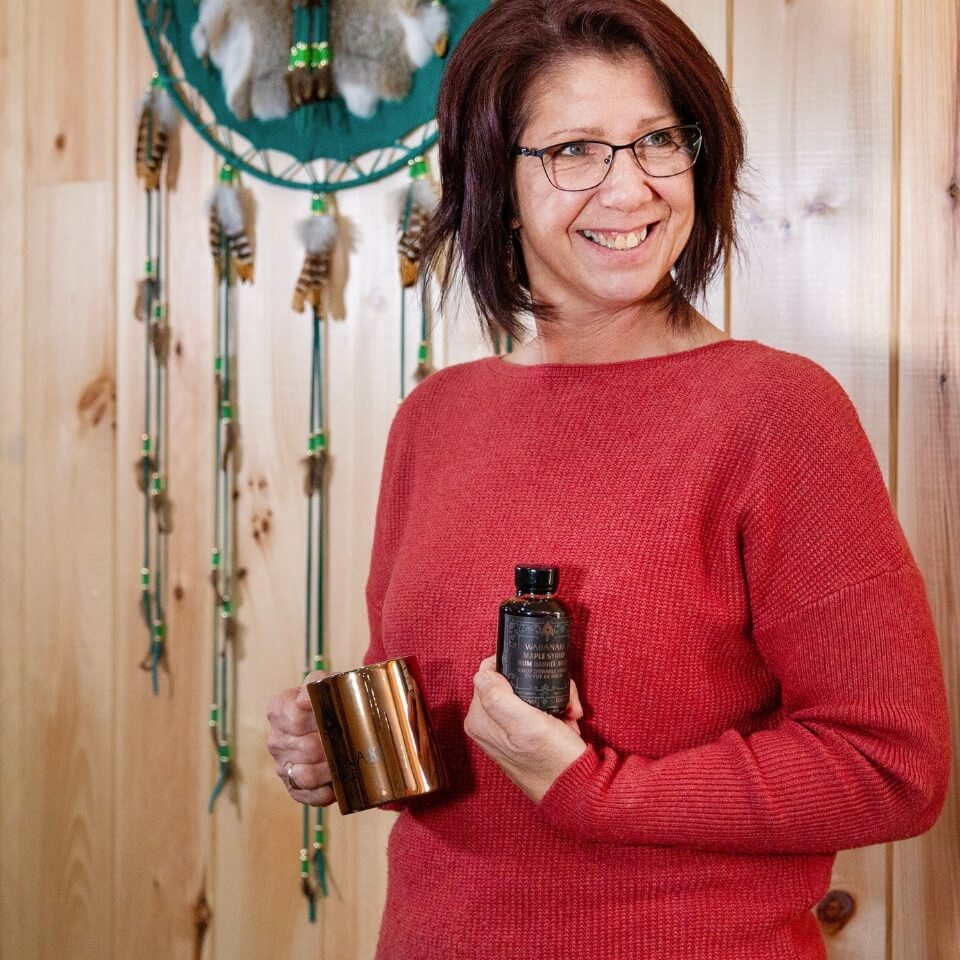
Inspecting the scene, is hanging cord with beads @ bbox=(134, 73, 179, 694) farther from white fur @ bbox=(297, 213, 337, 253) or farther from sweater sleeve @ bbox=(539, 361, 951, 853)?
sweater sleeve @ bbox=(539, 361, 951, 853)

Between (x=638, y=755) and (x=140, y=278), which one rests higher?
(x=140, y=278)

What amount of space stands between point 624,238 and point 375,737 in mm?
486

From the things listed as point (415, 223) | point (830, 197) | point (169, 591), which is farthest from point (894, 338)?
point (169, 591)

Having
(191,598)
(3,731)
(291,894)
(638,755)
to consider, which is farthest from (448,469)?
(3,731)

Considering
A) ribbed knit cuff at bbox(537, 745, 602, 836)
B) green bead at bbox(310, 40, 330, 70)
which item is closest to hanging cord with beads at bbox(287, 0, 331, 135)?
green bead at bbox(310, 40, 330, 70)

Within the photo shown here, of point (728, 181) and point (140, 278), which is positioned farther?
point (140, 278)

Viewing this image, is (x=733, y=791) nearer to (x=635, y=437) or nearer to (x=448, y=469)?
(x=635, y=437)

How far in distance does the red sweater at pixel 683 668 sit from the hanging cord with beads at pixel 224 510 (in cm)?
63

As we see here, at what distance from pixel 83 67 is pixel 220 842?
3.89 ft

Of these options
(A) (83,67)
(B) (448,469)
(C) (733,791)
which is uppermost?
(A) (83,67)

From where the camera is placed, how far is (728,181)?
101cm

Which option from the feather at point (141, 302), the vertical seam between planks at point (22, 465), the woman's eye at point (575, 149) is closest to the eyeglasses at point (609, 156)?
the woman's eye at point (575, 149)

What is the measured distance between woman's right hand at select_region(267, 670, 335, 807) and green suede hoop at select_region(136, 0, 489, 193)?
2.50ft

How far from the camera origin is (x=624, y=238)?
986 millimetres
